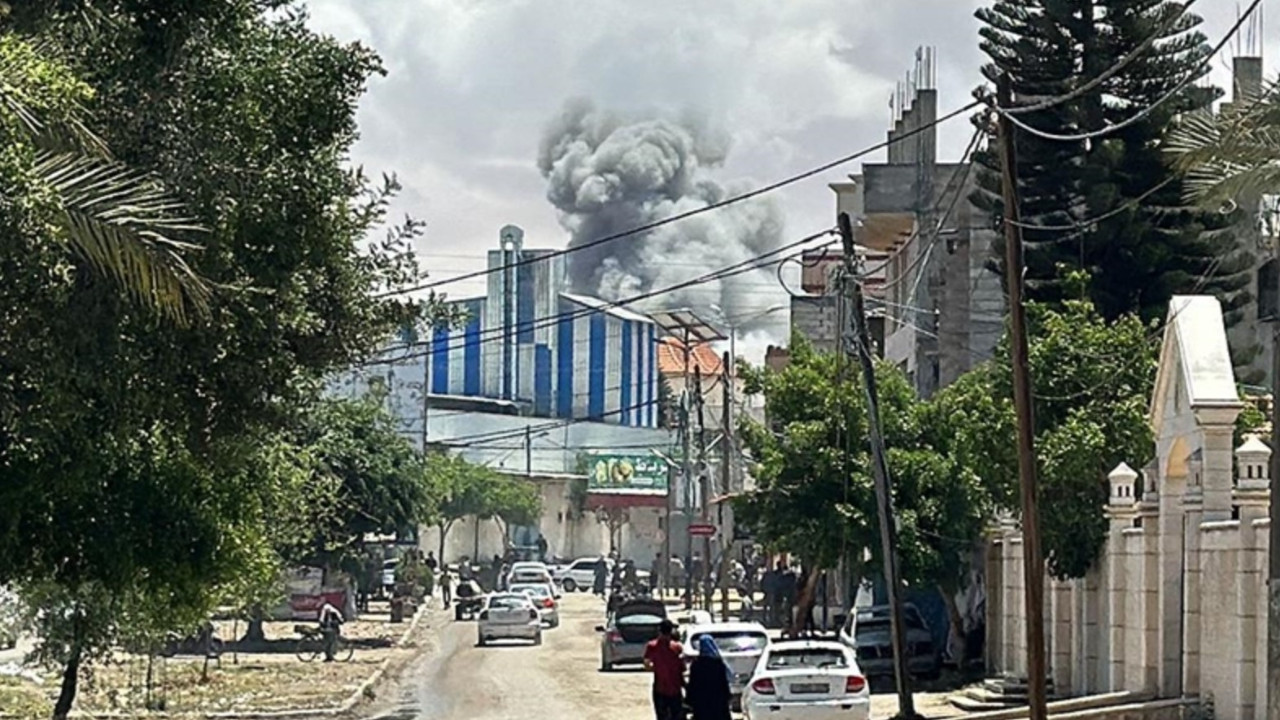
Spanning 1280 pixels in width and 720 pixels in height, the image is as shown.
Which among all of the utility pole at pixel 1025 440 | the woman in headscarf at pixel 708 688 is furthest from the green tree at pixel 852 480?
the utility pole at pixel 1025 440

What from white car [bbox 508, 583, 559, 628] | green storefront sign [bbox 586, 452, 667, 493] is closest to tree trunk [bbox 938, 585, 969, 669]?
white car [bbox 508, 583, 559, 628]

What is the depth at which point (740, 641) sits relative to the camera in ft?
118

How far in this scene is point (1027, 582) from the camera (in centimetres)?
2303

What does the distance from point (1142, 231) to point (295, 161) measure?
101 ft

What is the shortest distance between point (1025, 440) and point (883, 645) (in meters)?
17.6

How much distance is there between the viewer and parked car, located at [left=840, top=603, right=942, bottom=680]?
40094 mm

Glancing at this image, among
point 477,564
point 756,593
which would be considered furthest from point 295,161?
point 477,564

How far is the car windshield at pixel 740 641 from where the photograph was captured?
35812 millimetres

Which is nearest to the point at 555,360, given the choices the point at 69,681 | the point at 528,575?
the point at 528,575

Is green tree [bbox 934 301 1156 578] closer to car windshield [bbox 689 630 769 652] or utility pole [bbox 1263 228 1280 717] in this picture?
car windshield [bbox 689 630 769 652]

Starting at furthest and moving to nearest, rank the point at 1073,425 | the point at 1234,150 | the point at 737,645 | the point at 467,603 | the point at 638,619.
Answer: the point at 467,603, the point at 638,619, the point at 737,645, the point at 1073,425, the point at 1234,150

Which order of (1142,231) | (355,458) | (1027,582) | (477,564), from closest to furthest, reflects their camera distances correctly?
(1027,582), (1142,231), (355,458), (477,564)

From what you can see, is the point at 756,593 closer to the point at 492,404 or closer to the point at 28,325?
the point at 492,404

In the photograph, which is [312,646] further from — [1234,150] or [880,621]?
[1234,150]
